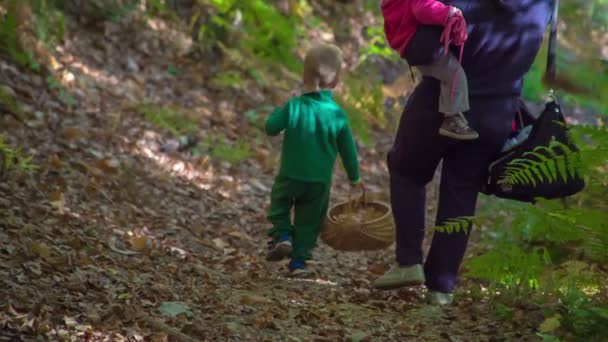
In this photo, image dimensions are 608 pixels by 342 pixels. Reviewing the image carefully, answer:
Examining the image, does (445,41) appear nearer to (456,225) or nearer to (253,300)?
(456,225)

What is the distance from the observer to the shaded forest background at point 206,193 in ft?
12.2

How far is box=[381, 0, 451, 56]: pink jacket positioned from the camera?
4008 millimetres

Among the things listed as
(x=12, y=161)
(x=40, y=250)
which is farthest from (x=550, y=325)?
(x=12, y=161)

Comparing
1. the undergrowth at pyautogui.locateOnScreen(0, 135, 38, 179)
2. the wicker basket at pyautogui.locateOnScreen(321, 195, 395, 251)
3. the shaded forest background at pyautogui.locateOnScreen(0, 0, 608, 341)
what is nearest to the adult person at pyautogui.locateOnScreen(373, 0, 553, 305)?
the shaded forest background at pyautogui.locateOnScreen(0, 0, 608, 341)

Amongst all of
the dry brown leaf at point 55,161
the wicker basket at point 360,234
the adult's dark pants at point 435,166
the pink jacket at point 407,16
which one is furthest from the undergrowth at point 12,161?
the pink jacket at point 407,16

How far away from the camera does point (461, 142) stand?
4367 millimetres

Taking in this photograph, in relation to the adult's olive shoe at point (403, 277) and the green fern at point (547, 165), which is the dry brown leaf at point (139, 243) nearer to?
the adult's olive shoe at point (403, 277)

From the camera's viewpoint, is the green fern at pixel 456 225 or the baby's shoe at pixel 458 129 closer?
the green fern at pixel 456 225

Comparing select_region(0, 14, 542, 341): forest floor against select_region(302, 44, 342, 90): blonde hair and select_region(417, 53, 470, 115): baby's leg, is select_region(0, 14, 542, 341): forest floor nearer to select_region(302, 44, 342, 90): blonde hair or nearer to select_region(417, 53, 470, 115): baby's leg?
select_region(417, 53, 470, 115): baby's leg

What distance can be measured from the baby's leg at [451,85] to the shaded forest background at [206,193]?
61cm

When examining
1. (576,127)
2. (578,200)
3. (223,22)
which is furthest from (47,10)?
(576,127)

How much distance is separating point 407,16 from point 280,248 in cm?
183

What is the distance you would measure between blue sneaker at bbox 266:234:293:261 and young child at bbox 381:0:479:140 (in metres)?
1.50

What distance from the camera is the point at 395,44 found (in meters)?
4.28
